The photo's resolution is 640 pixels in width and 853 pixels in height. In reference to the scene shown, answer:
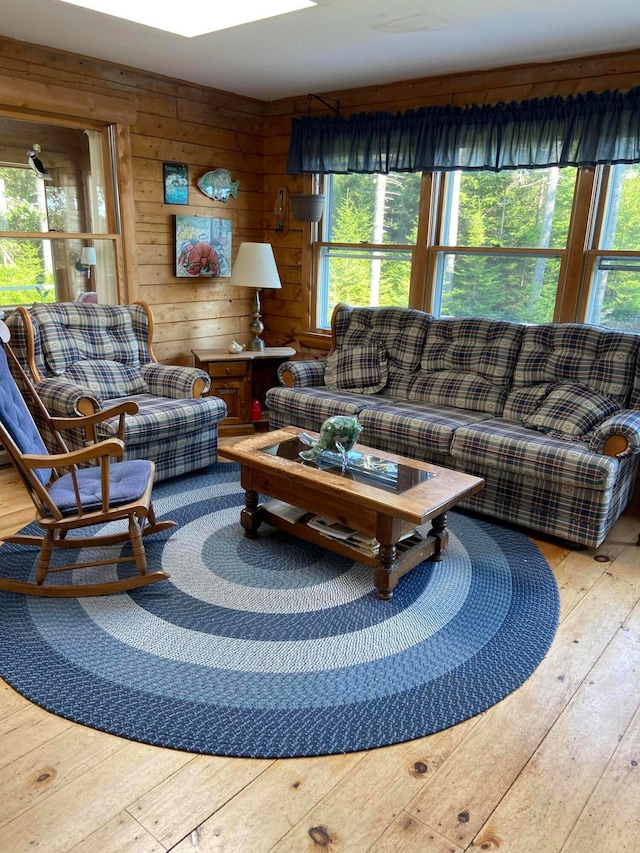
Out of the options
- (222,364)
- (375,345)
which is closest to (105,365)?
(222,364)

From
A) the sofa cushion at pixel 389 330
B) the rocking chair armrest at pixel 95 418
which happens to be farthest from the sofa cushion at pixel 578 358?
the rocking chair armrest at pixel 95 418

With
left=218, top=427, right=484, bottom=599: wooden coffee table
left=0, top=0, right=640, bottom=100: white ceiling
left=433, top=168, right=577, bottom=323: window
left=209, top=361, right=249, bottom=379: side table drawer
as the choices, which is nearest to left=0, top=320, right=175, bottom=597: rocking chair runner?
left=218, top=427, right=484, bottom=599: wooden coffee table

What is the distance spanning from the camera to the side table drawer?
4348mm

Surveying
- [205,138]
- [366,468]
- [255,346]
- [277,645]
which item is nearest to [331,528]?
[366,468]

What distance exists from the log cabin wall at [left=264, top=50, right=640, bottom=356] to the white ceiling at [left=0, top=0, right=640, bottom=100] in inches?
3.1

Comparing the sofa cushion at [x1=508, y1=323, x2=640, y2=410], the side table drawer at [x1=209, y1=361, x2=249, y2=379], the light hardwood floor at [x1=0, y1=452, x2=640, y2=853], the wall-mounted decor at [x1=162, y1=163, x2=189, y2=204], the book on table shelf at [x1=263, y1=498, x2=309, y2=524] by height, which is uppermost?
the wall-mounted decor at [x1=162, y1=163, x2=189, y2=204]

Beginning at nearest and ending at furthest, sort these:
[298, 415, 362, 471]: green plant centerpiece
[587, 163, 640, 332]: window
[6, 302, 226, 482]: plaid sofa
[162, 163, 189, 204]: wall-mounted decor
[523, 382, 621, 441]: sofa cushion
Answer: [298, 415, 362, 471]: green plant centerpiece, [523, 382, 621, 441]: sofa cushion, [6, 302, 226, 482]: plaid sofa, [587, 163, 640, 332]: window, [162, 163, 189, 204]: wall-mounted decor

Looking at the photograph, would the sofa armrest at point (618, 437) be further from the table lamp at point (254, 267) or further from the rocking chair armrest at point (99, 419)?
the table lamp at point (254, 267)

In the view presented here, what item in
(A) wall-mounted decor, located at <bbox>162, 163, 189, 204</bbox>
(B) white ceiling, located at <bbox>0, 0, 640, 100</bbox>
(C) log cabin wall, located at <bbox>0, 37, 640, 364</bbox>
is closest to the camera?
(B) white ceiling, located at <bbox>0, 0, 640, 100</bbox>

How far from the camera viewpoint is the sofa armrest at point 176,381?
3.83 metres

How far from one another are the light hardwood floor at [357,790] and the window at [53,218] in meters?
2.79

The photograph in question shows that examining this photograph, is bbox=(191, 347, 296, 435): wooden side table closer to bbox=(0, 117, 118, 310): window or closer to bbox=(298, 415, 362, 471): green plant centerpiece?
bbox=(0, 117, 118, 310): window

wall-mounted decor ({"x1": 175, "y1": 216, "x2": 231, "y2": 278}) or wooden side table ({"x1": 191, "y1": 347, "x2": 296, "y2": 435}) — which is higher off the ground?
wall-mounted decor ({"x1": 175, "y1": 216, "x2": 231, "y2": 278})

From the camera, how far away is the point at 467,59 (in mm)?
3678
